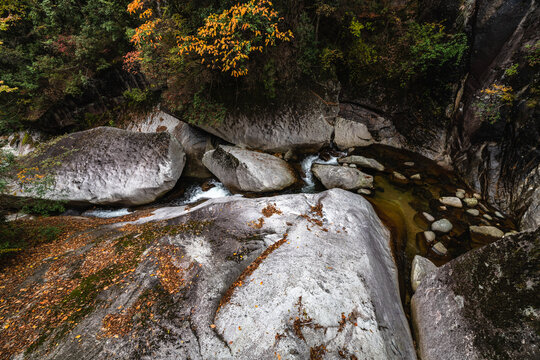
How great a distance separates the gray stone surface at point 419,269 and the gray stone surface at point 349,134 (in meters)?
5.88

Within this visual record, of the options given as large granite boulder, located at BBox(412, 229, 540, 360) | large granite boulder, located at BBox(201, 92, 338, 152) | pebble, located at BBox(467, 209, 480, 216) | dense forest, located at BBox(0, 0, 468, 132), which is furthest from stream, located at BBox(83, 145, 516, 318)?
dense forest, located at BBox(0, 0, 468, 132)

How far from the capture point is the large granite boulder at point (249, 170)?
7.58 meters

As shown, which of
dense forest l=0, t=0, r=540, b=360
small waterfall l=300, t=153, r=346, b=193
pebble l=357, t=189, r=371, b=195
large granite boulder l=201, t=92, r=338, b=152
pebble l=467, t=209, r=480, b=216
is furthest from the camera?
large granite boulder l=201, t=92, r=338, b=152

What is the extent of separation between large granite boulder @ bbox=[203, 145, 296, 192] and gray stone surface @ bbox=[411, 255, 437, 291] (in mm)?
4612

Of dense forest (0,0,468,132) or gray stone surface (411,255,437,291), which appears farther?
dense forest (0,0,468,132)

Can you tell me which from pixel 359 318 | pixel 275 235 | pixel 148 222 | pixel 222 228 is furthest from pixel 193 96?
pixel 359 318

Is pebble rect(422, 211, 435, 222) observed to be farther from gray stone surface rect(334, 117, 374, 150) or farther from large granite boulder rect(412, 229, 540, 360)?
gray stone surface rect(334, 117, 374, 150)

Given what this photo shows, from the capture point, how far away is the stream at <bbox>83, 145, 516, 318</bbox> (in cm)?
552

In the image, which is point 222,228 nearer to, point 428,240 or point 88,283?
point 88,283

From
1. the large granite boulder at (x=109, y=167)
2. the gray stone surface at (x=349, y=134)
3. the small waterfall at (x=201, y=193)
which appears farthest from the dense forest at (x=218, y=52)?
the small waterfall at (x=201, y=193)

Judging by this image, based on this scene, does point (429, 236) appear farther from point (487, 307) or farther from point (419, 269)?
point (487, 307)

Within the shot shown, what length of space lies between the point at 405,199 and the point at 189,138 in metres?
9.88

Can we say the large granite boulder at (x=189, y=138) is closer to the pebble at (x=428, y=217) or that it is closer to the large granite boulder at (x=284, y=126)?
the large granite boulder at (x=284, y=126)

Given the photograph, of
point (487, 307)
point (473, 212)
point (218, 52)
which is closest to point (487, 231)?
point (473, 212)
